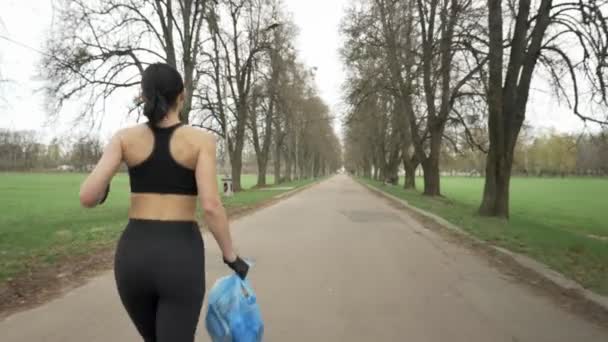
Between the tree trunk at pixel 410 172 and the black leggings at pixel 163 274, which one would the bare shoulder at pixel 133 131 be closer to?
the black leggings at pixel 163 274

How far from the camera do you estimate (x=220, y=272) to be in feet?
21.0

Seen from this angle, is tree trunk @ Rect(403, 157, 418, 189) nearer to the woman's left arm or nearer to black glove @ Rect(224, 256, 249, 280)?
black glove @ Rect(224, 256, 249, 280)

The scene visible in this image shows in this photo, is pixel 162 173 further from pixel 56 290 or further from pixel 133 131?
pixel 56 290

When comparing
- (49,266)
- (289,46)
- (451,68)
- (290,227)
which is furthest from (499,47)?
(289,46)

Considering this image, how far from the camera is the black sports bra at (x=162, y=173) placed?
6.38 ft

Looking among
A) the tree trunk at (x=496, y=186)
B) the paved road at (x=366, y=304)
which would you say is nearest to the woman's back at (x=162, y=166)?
the paved road at (x=366, y=304)

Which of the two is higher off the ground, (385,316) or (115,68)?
(115,68)

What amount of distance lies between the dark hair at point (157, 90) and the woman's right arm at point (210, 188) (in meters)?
0.23

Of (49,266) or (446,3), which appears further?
(446,3)

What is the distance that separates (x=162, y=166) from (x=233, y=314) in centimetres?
83

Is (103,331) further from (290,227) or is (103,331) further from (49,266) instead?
(290,227)

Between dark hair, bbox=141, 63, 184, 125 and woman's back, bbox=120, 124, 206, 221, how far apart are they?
0.24ft

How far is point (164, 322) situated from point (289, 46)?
92.6ft

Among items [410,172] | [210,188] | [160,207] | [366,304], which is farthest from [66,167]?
[210,188]
